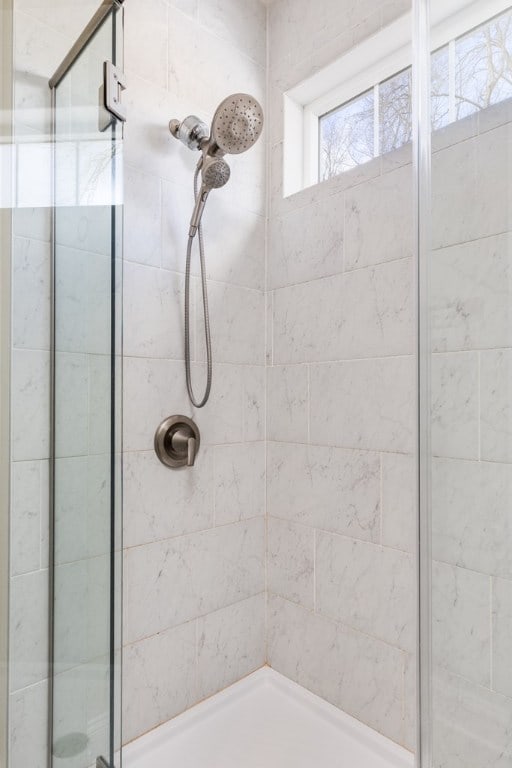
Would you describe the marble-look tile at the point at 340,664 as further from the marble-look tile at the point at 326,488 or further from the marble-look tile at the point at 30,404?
the marble-look tile at the point at 30,404

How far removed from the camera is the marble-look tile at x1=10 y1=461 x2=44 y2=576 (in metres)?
0.92

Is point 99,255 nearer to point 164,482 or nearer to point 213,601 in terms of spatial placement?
point 164,482

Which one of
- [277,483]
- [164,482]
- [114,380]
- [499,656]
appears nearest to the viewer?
[499,656]

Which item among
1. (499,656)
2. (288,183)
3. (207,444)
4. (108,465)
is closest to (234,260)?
(288,183)

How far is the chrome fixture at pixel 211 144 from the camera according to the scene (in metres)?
1.20

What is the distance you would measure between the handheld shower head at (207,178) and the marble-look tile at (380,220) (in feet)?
1.20

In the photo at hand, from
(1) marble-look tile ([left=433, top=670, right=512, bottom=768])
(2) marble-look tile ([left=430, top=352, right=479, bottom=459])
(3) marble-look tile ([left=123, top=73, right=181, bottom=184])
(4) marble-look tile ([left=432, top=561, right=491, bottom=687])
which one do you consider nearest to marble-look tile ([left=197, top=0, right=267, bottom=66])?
(3) marble-look tile ([left=123, top=73, right=181, bottom=184])

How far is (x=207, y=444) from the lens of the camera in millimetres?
1435

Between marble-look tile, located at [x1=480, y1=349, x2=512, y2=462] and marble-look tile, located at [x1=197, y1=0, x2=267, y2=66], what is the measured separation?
143cm

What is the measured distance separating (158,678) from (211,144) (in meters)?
1.44

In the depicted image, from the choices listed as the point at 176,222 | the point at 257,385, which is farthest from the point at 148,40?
the point at 257,385

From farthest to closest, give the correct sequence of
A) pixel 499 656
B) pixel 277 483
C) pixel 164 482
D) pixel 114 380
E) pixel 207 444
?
pixel 277 483 < pixel 207 444 < pixel 164 482 < pixel 114 380 < pixel 499 656

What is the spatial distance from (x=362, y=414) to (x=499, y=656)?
2.58 ft

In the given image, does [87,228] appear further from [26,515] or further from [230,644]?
[230,644]
